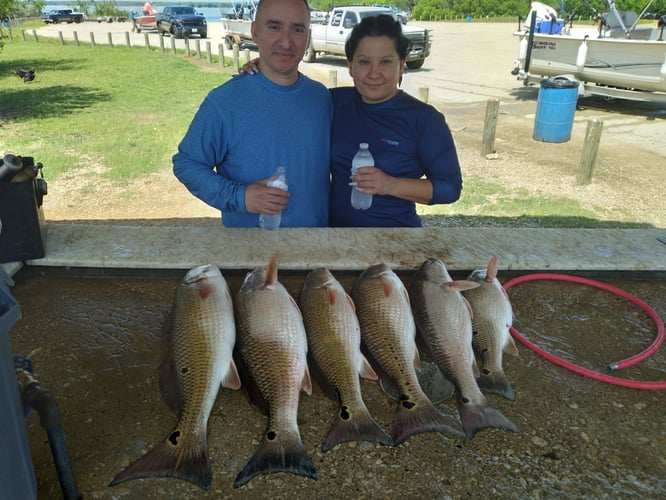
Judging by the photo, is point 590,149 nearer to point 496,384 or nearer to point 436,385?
point 496,384

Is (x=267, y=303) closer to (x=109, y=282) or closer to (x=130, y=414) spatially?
(x=130, y=414)

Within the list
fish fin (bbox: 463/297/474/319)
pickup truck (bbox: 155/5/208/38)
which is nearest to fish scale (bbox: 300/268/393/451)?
fish fin (bbox: 463/297/474/319)

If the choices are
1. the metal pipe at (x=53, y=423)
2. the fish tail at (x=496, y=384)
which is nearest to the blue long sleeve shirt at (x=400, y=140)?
the fish tail at (x=496, y=384)

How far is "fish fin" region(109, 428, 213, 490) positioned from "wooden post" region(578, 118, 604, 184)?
28.4 feet

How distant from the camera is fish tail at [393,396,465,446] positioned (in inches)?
72.2

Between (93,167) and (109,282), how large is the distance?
26.8 ft

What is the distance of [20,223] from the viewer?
2859 mm

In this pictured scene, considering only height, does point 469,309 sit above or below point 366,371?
above

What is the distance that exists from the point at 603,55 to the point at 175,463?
14.9 meters

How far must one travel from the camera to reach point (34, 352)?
231 cm

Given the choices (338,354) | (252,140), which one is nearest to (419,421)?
(338,354)

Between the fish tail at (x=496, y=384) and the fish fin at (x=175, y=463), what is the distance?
1.07 meters

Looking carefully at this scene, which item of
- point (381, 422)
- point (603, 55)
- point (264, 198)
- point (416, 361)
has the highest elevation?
point (603, 55)

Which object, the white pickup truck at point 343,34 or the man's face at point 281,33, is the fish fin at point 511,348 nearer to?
the man's face at point 281,33
